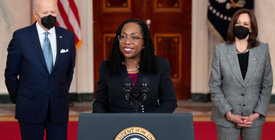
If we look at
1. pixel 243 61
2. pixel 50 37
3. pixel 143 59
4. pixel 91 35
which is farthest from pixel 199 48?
pixel 143 59

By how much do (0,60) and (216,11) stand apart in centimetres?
357

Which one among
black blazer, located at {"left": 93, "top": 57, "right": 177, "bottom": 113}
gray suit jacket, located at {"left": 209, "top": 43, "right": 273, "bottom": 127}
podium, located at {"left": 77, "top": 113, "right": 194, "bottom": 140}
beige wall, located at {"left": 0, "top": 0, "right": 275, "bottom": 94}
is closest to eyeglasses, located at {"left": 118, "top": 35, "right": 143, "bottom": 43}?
black blazer, located at {"left": 93, "top": 57, "right": 177, "bottom": 113}

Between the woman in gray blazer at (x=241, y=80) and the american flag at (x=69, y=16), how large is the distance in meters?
3.70

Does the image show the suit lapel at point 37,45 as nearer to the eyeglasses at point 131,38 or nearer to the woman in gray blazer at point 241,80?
the eyeglasses at point 131,38

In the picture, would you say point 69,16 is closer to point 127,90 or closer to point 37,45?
point 37,45

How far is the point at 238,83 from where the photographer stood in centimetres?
297

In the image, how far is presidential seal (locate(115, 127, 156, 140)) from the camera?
1.82m

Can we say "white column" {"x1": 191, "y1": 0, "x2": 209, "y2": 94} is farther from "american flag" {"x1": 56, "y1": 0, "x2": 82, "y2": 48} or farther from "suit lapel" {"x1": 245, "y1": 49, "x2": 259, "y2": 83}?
"suit lapel" {"x1": 245, "y1": 49, "x2": 259, "y2": 83}

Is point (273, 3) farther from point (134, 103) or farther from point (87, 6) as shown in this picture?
point (134, 103)

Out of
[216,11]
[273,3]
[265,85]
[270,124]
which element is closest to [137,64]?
[265,85]

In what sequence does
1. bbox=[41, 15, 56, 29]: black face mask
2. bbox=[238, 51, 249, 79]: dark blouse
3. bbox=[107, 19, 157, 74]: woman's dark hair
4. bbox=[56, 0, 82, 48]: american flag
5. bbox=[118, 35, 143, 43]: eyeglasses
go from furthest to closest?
bbox=[56, 0, 82, 48]: american flag → bbox=[238, 51, 249, 79]: dark blouse → bbox=[41, 15, 56, 29]: black face mask → bbox=[107, 19, 157, 74]: woman's dark hair → bbox=[118, 35, 143, 43]: eyeglasses

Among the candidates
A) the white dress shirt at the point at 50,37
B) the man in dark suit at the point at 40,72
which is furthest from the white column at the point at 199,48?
the white dress shirt at the point at 50,37

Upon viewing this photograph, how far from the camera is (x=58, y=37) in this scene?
118 inches

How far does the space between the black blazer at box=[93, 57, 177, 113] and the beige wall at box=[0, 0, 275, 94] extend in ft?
14.3
